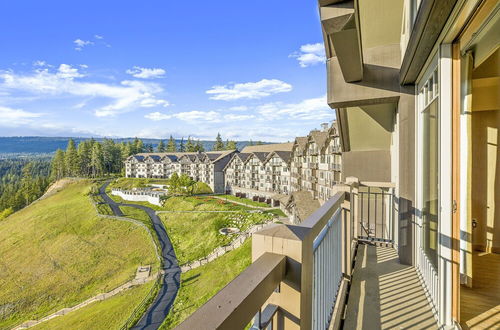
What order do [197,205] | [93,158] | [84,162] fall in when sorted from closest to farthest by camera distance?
1. [197,205]
2. [93,158]
3. [84,162]

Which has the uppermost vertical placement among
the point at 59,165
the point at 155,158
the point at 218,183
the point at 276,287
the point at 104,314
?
the point at 155,158

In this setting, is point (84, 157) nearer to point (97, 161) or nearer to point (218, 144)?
point (97, 161)

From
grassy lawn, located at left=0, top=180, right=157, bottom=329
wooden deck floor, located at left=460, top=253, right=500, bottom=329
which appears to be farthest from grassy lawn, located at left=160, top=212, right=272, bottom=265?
wooden deck floor, located at left=460, top=253, right=500, bottom=329

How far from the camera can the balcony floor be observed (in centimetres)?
212

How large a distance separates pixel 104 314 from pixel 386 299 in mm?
16660

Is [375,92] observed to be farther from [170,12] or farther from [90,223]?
[90,223]

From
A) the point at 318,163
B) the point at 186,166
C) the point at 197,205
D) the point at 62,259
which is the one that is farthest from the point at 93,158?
the point at 318,163

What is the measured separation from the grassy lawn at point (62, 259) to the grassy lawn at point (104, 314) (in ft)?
6.15

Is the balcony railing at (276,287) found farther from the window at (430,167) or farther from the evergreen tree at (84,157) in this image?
the evergreen tree at (84,157)

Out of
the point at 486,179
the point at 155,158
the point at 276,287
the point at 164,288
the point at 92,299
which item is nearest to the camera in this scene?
the point at 276,287

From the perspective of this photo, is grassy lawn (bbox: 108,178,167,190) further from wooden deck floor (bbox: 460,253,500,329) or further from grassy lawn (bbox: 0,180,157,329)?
wooden deck floor (bbox: 460,253,500,329)

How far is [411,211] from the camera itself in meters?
3.18

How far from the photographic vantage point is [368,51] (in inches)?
144

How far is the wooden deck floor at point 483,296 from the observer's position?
75.9 inches
